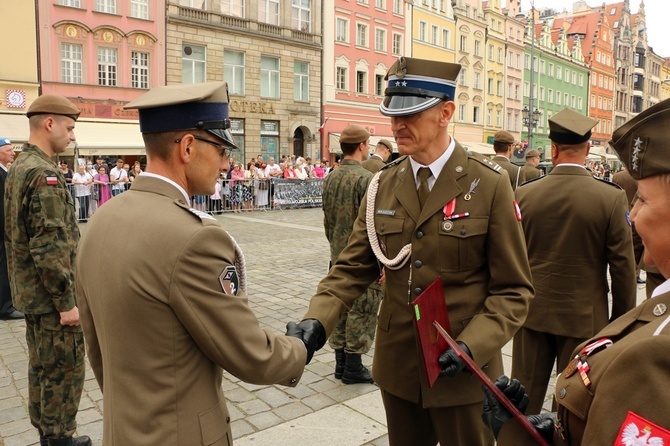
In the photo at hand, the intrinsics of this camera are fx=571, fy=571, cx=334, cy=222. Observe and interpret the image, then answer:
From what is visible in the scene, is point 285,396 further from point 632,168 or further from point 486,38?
point 486,38

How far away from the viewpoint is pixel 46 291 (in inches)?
150

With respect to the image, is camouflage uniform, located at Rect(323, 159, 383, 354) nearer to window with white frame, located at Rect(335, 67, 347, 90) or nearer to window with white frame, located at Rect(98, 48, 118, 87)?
window with white frame, located at Rect(98, 48, 118, 87)

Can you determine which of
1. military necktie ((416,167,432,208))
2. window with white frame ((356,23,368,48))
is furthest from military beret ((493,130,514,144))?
window with white frame ((356,23,368,48))

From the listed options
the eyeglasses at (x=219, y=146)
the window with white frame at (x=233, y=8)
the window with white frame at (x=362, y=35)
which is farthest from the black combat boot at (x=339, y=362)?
the window with white frame at (x=362, y=35)

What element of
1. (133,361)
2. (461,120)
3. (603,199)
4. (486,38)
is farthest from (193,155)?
(486,38)

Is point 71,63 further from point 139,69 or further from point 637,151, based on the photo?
point 637,151

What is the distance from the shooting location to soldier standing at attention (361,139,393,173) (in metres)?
8.13

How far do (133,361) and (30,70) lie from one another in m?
26.7

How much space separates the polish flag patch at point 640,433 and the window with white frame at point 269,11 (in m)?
33.7

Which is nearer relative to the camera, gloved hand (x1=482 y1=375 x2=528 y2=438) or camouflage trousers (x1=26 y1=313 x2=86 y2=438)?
gloved hand (x1=482 y1=375 x2=528 y2=438)

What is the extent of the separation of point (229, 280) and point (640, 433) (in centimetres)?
130

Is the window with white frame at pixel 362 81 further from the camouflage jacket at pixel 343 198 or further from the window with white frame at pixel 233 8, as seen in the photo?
the camouflage jacket at pixel 343 198

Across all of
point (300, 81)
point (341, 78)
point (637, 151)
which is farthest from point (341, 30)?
point (637, 151)

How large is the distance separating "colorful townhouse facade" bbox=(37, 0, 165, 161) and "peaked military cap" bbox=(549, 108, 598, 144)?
23.4 metres
